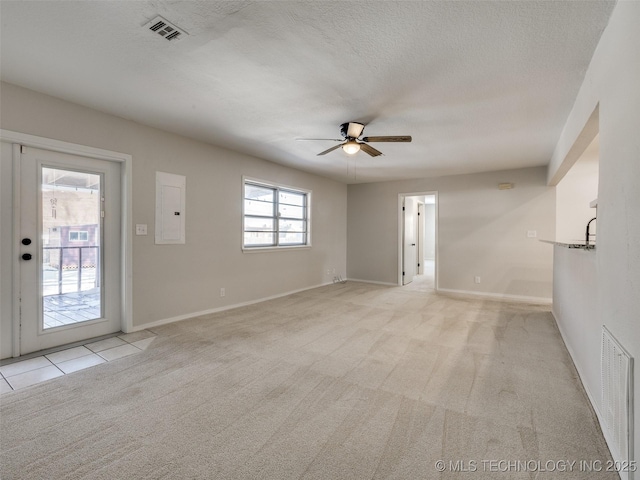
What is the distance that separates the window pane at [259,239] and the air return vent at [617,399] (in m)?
4.44

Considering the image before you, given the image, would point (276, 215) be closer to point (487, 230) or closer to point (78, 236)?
point (78, 236)

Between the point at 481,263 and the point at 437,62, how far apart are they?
181 inches

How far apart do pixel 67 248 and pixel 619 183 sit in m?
4.52

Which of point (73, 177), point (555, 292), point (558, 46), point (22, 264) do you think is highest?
point (558, 46)

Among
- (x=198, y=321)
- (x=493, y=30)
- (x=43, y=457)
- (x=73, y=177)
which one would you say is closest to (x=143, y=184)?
(x=73, y=177)

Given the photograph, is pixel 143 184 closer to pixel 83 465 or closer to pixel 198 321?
pixel 198 321

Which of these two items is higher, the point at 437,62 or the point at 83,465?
the point at 437,62

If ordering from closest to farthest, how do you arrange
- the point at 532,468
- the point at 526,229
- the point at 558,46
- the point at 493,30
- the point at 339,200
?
1. the point at 532,468
2. the point at 493,30
3. the point at 558,46
4. the point at 526,229
5. the point at 339,200

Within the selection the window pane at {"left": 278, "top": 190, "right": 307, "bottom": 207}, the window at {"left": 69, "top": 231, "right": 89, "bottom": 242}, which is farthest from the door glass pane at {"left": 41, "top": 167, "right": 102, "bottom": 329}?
the window pane at {"left": 278, "top": 190, "right": 307, "bottom": 207}

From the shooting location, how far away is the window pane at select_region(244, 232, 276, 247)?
5.02 meters

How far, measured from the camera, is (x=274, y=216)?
5.54m

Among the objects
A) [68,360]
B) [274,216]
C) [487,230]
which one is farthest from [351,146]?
[487,230]

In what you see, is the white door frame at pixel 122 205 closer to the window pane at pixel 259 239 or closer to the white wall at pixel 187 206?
the white wall at pixel 187 206

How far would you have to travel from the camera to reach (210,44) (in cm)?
200
